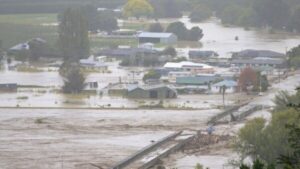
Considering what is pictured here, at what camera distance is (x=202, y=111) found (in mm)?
16250

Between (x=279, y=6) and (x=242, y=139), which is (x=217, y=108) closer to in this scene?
(x=242, y=139)

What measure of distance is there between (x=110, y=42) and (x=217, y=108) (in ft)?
39.2

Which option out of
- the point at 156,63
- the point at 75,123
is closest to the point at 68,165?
the point at 75,123

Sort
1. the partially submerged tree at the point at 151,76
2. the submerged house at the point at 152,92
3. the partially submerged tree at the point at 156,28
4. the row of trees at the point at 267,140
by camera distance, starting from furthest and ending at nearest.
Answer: the partially submerged tree at the point at 156,28 < the partially submerged tree at the point at 151,76 < the submerged house at the point at 152,92 < the row of trees at the point at 267,140

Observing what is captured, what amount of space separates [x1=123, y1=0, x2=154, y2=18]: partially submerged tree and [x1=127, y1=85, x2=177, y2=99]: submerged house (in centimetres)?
1737

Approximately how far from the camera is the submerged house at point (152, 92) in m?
18.0

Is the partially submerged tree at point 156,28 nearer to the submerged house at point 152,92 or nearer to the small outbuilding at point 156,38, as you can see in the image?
the small outbuilding at point 156,38

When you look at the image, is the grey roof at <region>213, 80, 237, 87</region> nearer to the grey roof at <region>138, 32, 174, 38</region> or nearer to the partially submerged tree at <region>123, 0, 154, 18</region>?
the grey roof at <region>138, 32, 174, 38</region>

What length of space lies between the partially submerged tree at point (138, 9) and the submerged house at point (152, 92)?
1737 cm

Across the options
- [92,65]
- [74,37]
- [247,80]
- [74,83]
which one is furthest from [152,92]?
[74,37]

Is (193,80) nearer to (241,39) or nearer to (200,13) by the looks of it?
(241,39)

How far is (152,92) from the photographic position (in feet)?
59.2

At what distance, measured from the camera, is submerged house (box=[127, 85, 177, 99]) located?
18.0 metres

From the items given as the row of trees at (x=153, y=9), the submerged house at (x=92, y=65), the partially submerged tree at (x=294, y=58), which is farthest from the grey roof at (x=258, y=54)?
the row of trees at (x=153, y=9)
